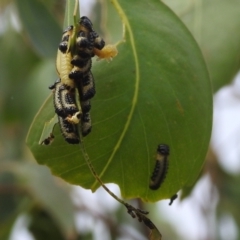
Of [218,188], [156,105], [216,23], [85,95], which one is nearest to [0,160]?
[218,188]

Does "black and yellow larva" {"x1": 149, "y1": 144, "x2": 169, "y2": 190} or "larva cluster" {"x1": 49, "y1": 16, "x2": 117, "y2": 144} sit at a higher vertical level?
"larva cluster" {"x1": 49, "y1": 16, "x2": 117, "y2": 144}

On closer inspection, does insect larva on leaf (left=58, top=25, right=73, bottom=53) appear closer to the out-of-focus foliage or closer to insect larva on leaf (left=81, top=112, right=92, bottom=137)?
insect larva on leaf (left=81, top=112, right=92, bottom=137)

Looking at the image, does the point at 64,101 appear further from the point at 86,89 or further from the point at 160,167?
the point at 160,167

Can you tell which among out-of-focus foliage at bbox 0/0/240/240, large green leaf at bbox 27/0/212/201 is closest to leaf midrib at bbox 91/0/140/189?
large green leaf at bbox 27/0/212/201

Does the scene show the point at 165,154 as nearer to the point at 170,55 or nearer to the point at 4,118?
the point at 170,55

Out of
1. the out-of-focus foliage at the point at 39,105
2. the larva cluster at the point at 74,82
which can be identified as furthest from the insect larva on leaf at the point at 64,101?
the out-of-focus foliage at the point at 39,105

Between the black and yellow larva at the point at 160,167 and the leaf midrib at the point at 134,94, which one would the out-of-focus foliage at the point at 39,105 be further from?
the black and yellow larva at the point at 160,167
